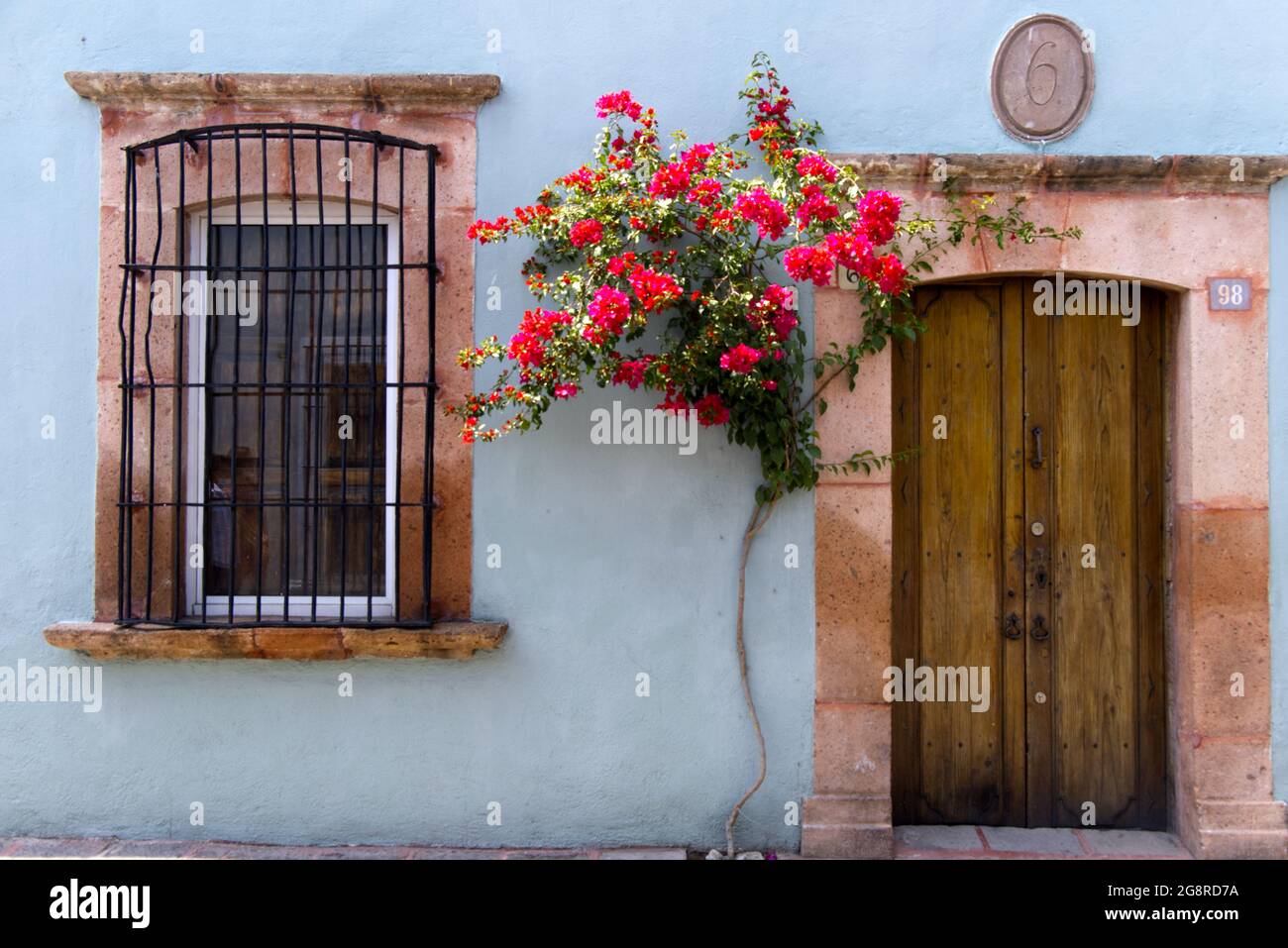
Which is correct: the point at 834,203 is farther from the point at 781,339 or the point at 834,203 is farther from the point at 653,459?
the point at 653,459

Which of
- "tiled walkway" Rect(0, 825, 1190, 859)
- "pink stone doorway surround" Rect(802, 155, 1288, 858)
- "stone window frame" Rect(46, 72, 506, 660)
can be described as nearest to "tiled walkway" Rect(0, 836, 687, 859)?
"tiled walkway" Rect(0, 825, 1190, 859)

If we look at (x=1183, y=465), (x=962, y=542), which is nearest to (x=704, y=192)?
(x=962, y=542)

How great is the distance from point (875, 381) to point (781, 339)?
50 centimetres

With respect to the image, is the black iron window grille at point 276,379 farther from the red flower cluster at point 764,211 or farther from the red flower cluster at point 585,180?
the red flower cluster at point 764,211

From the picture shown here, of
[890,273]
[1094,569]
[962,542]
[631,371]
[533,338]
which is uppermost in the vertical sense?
[890,273]

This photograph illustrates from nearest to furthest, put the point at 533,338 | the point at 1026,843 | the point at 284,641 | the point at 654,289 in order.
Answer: the point at 654,289
the point at 533,338
the point at 284,641
the point at 1026,843

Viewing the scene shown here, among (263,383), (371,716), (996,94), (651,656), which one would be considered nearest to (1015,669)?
(651,656)

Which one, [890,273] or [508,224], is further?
[508,224]

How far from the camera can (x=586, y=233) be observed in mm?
3627

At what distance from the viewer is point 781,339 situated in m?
3.77

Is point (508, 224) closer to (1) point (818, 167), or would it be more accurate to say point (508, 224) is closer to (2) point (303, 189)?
(2) point (303, 189)

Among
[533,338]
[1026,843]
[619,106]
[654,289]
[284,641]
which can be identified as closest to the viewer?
[654,289]

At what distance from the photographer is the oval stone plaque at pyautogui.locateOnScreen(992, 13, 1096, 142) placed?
400cm

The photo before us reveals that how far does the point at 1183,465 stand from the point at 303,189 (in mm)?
3691
